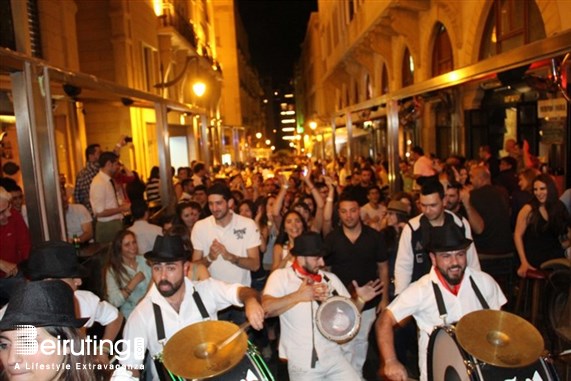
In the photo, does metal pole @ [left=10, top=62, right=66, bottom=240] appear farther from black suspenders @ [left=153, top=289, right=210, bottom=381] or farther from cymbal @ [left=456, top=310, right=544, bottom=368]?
cymbal @ [left=456, top=310, right=544, bottom=368]

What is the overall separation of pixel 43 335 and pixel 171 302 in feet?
4.89

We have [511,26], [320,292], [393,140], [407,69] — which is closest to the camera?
[320,292]

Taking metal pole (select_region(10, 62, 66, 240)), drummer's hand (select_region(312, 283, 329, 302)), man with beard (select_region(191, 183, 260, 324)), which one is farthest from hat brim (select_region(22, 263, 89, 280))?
man with beard (select_region(191, 183, 260, 324))

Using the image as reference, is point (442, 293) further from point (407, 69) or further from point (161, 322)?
point (407, 69)

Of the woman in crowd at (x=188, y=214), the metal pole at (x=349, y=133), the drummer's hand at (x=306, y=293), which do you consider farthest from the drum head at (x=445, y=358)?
the metal pole at (x=349, y=133)

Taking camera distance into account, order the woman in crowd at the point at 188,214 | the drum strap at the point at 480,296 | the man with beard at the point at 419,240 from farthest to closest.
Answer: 1. the woman in crowd at the point at 188,214
2. the man with beard at the point at 419,240
3. the drum strap at the point at 480,296

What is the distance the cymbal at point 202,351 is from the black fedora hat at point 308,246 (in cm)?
134

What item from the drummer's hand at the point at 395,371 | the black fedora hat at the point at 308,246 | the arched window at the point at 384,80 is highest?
the arched window at the point at 384,80

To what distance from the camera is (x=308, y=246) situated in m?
4.47

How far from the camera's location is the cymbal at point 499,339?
116 inches

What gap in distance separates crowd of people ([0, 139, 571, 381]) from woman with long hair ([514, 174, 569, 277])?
0.02m

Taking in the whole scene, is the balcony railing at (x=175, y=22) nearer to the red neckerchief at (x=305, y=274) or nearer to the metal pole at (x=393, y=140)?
the metal pole at (x=393, y=140)

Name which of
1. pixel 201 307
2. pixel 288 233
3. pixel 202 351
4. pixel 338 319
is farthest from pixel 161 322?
pixel 288 233

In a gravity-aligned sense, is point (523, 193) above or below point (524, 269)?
above
